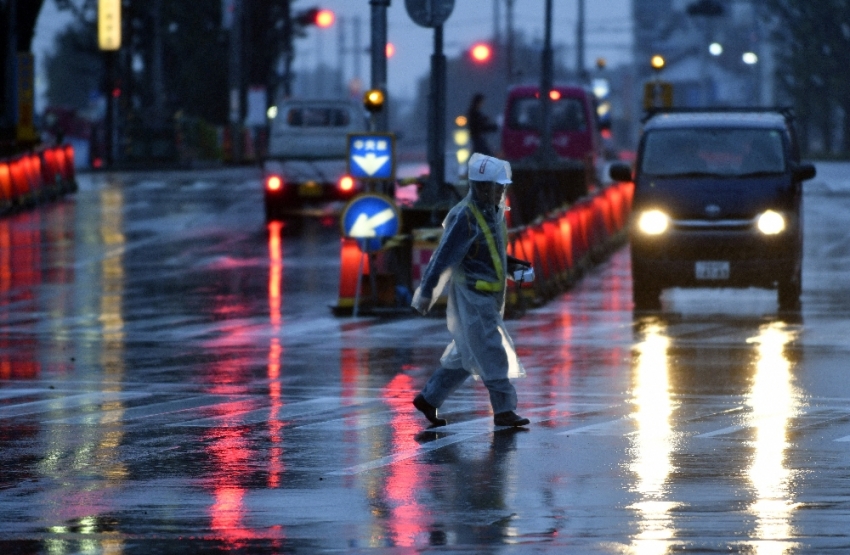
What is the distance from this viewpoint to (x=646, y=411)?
12648mm

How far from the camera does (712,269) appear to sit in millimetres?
19719

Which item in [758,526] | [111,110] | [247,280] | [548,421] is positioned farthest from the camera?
[111,110]

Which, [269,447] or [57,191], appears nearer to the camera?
[269,447]

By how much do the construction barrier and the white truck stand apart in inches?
194

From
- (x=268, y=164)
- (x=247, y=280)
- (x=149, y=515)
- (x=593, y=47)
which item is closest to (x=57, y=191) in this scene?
(x=268, y=164)

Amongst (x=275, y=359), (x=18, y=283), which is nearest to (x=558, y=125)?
(x=18, y=283)

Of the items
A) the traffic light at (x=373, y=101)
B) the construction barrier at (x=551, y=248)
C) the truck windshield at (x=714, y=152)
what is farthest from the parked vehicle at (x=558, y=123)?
the truck windshield at (x=714, y=152)

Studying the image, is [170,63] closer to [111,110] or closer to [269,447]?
[111,110]

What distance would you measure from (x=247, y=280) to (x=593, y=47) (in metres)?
118

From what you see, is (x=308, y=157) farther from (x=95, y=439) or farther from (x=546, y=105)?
(x=95, y=439)

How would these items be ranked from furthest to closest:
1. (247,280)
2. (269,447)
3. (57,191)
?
(57,191), (247,280), (269,447)

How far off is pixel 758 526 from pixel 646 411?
4131mm

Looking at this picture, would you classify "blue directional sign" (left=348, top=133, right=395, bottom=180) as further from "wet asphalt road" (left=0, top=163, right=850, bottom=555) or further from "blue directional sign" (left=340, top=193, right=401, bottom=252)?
"wet asphalt road" (left=0, top=163, right=850, bottom=555)

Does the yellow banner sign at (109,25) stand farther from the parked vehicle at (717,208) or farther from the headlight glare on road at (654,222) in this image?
the headlight glare on road at (654,222)
